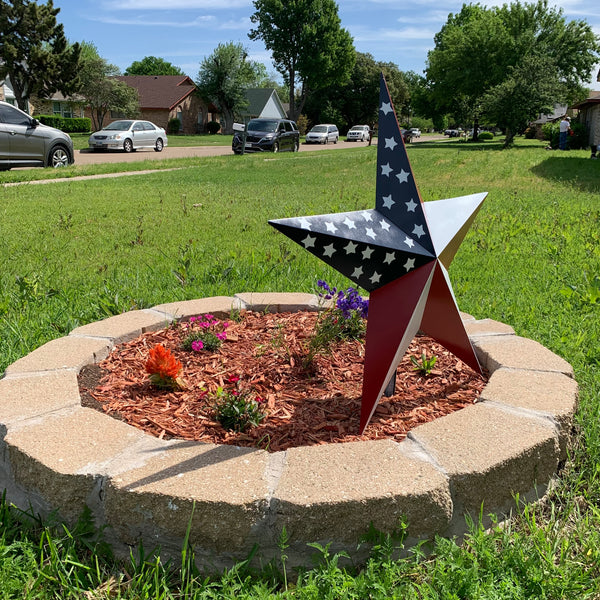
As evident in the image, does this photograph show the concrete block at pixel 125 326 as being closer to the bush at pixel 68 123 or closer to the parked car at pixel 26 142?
the parked car at pixel 26 142

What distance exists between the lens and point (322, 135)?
135 feet

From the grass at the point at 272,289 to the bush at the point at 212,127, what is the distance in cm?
4549

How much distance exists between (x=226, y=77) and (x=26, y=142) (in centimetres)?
4294

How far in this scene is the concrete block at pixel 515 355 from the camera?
2.91 metres

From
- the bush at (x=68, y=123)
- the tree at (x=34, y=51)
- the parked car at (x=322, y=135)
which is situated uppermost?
the tree at (x=34, y=51)

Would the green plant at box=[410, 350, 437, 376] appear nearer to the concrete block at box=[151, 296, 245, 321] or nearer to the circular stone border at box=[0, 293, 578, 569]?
the circular stone border at box=[0, 293, 578, 569]

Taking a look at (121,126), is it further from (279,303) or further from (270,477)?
(270,477)

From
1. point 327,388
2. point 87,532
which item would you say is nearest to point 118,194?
point 327,388

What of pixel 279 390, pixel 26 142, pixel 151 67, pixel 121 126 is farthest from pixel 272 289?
pixel 151 67

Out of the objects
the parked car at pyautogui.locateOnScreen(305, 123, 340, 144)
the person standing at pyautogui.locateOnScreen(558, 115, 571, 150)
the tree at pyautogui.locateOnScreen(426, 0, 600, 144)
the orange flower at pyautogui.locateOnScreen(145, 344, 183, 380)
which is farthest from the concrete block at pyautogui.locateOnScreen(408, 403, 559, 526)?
the parked car at pyautogui.locateOnScreen(305, 123, 340, 144)

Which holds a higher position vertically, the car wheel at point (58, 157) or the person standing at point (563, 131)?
the person standing at point (563, 131)

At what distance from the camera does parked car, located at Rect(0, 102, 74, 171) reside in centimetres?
1355

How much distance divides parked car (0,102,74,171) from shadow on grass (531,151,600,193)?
494 inches

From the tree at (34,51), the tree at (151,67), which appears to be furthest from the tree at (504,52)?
the tree at (151,67)
